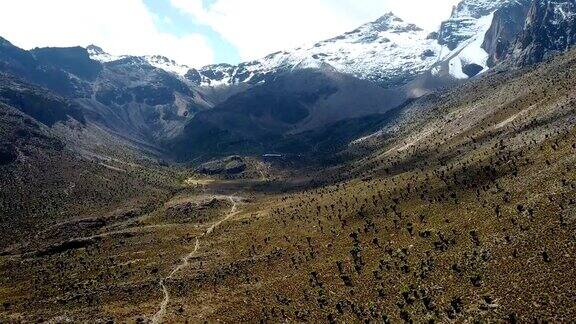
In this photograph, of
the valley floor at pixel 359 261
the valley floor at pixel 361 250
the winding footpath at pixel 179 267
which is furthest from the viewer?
the winding footpath at pixel 179 267

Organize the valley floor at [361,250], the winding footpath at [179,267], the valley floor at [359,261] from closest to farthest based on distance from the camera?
the valley floor at [359,261] < the valley floor at [361,250] < the winding footpath at [179,267]

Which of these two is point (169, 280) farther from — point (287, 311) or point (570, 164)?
point (570, 164)

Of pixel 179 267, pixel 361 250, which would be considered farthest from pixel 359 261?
pixel 179 267

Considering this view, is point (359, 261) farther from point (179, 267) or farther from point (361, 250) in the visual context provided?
point (179, 267)

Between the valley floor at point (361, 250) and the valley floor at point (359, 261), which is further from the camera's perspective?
the valley floor at point (361, 250)

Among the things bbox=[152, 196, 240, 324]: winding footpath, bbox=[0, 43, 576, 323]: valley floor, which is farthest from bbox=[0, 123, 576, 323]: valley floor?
bbox=[152, 196, 240, 324]: winding footpath

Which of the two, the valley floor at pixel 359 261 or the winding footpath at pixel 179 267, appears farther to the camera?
the winding footpath at pixel 179 267

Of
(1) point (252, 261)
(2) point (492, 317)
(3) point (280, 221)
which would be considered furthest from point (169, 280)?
(2) point (492, 317)

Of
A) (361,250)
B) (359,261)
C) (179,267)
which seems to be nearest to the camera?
(359,261)

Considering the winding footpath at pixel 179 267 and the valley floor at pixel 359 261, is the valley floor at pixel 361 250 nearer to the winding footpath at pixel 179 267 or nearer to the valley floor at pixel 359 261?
the valley floor at pixel 359 261

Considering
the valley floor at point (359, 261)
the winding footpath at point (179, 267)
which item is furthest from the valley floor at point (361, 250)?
the winding footpath at point (179, 267)

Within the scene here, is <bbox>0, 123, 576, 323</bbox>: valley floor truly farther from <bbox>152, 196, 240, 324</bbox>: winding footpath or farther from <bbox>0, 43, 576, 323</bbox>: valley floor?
<bbox>152, 196, 240, 324</bbox>: winding footpath
